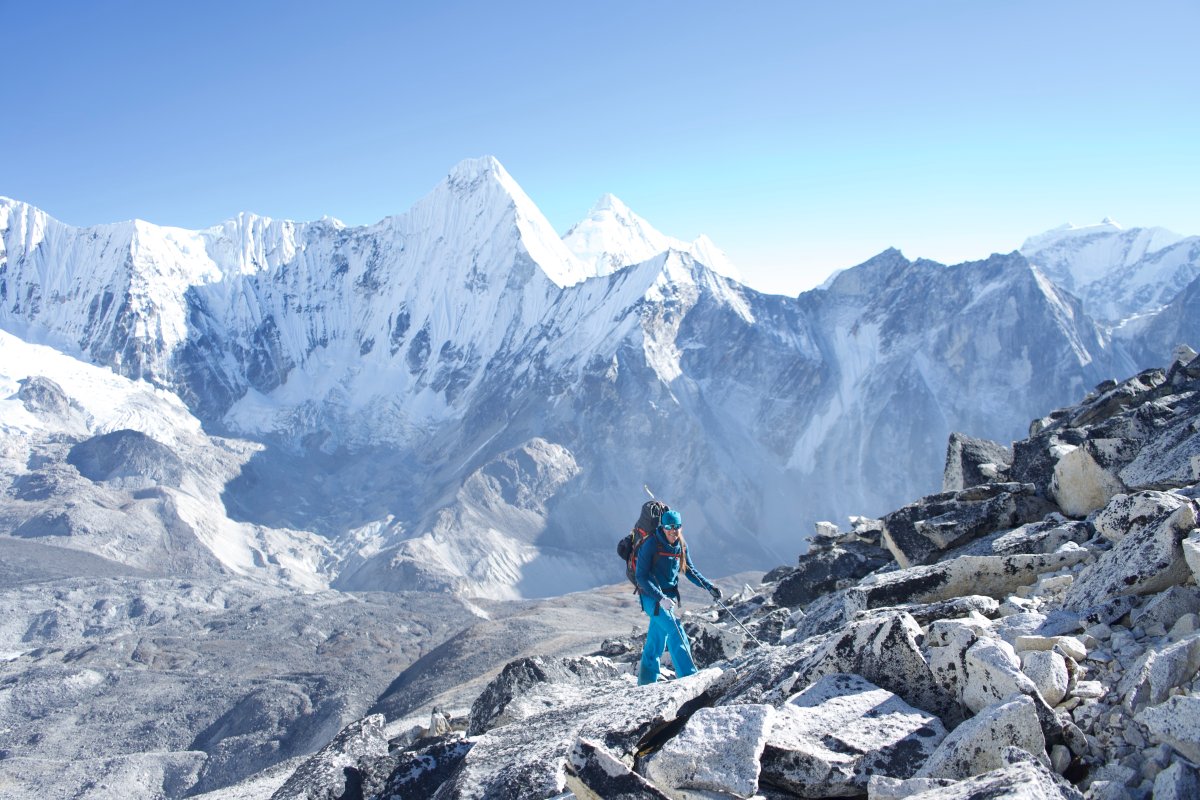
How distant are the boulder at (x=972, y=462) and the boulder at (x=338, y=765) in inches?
479

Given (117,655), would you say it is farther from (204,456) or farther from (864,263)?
(864,263)

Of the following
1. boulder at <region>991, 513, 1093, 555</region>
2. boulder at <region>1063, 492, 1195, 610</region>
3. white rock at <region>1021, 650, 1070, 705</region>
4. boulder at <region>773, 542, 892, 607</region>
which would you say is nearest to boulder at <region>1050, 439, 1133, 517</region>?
boulder at <region>991, 513, 1093, 555</region>

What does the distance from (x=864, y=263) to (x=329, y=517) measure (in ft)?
395

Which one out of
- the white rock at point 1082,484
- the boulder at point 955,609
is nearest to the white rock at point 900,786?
the boulder at point 955,609

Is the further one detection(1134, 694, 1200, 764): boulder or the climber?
the climber

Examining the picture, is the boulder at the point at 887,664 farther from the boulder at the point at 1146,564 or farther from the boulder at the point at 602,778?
the boulder at the point at 602,778

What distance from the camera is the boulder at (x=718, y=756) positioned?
5.04 metres

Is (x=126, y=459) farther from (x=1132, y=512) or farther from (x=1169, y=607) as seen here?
(x=1169, y=607)

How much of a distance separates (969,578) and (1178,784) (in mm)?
5261

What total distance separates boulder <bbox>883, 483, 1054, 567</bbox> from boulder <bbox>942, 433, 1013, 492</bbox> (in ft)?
10.5

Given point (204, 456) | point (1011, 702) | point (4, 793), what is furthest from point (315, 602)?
point (1011, 702)

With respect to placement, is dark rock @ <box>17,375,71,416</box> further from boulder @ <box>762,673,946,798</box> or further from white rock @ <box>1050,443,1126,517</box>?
boulder @ <box>762,673,946,798</box>

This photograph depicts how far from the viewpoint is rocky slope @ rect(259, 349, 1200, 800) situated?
4.76 metres

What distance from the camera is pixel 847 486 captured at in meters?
150
